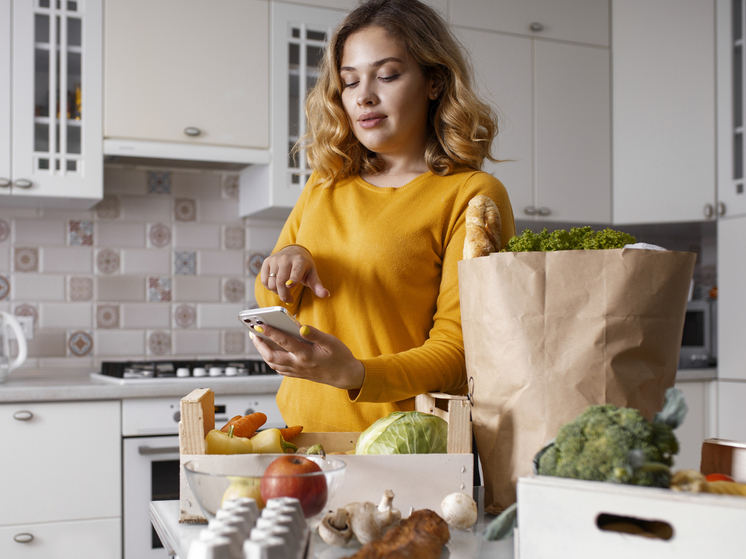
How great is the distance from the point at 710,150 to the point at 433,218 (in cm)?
208

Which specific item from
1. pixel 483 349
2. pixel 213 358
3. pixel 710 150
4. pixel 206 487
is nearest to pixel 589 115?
pixel 710 150

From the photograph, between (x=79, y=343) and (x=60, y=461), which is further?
(x=79, y=343)

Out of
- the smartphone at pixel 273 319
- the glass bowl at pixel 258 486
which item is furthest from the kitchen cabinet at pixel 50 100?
the glass bowl at pixel 258 486

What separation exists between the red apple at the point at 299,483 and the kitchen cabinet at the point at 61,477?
149 cm

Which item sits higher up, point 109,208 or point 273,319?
point 109,208

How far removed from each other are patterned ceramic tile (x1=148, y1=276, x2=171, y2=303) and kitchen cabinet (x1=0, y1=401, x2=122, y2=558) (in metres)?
0.64

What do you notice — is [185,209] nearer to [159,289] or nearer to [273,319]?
[159,289]

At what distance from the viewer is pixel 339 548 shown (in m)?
0.58

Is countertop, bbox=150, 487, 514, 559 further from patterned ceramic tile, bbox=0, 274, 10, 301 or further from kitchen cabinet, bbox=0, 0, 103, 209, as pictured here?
patterned ceramic tile, bbox=0, 274, 10, 301

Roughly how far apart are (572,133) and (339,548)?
244 centimetres

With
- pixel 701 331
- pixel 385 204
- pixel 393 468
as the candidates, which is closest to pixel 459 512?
pixel 393 468

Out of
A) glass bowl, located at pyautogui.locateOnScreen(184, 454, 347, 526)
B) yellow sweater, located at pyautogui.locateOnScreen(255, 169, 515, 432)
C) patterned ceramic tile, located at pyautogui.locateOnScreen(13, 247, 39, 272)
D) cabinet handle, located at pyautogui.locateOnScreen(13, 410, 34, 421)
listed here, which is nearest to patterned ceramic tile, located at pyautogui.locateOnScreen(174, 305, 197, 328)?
patterned ceramic tile, located at pyautogui.locateOnScreen(13, 247, 39, 272)

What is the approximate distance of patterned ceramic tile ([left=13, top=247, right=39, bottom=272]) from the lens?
230 centimetres

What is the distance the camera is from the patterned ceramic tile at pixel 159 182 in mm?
2465
